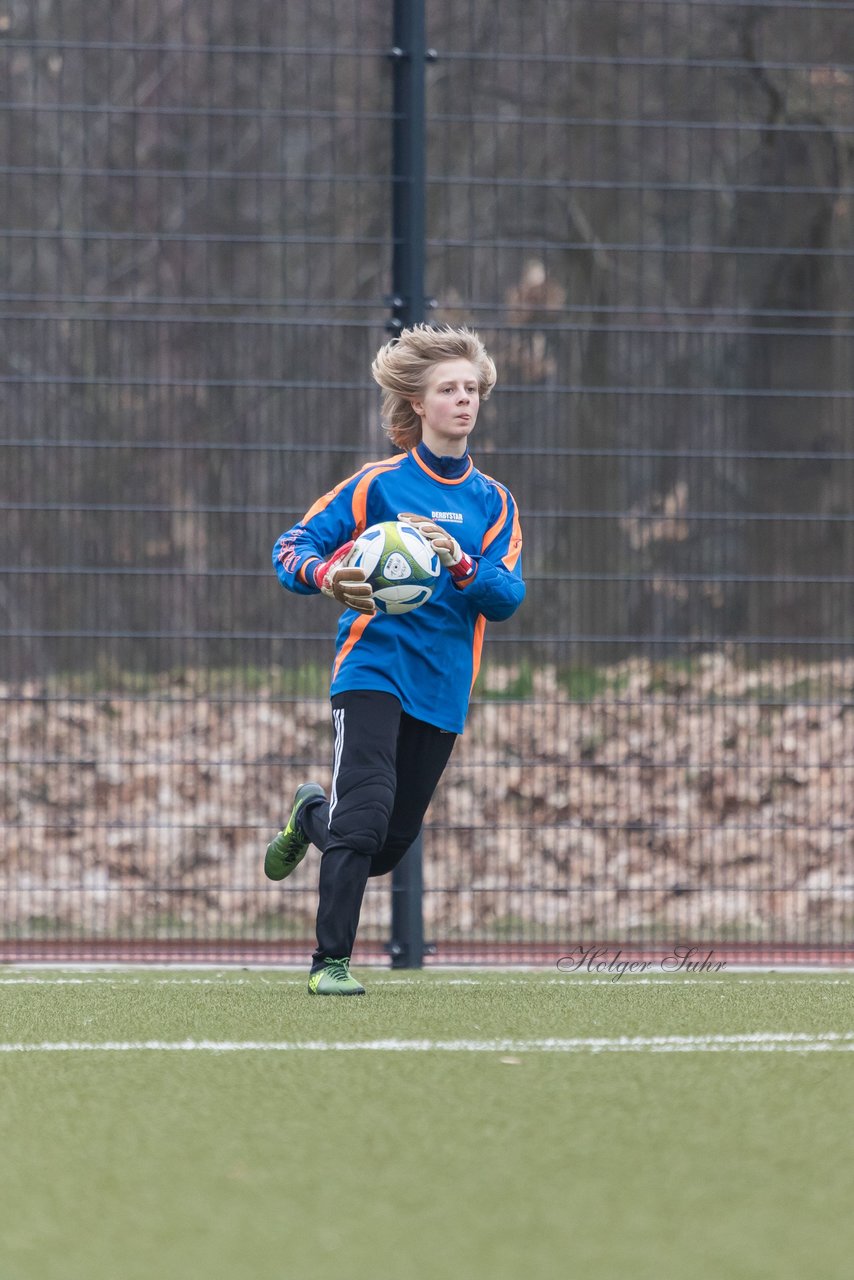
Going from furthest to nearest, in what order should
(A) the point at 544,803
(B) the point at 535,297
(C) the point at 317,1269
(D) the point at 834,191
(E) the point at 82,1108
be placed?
(A) the point at 544,803
(B) the point at 535,297
(D) the point at 834,191
(E) the point at 82,1108
(C) the point at 317,1269

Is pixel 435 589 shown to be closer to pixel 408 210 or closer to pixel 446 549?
pixel 446 549

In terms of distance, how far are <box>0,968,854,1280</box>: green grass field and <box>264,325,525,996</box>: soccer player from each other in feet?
1.50

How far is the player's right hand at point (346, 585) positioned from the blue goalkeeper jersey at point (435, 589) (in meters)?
0.13

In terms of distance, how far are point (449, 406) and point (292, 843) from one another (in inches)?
54.9

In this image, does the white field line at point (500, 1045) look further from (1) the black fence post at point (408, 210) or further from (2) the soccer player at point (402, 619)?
(1) the black fence post at point (408, 210)

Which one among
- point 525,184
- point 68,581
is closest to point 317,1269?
point 68,581

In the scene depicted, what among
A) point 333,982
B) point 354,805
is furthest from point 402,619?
point 333,982

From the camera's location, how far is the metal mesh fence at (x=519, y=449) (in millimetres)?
7363

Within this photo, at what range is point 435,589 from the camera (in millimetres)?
5363

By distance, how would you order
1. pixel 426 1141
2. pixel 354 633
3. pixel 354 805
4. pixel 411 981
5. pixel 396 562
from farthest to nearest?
1. pixel 411 981
2. pixel 354 633
3. pixel 354 805
4. pixel 396 562
5. pixel 426 1141

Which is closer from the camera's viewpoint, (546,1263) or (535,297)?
(546,1263)

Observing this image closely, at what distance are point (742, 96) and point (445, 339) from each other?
12.4 ft

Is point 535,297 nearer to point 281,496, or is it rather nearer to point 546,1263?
point 281,496

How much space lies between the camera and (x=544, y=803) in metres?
10.3
